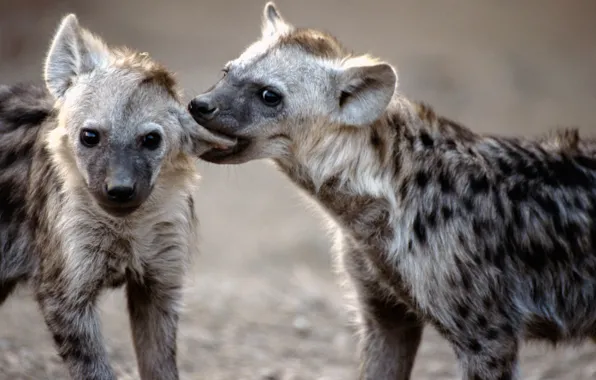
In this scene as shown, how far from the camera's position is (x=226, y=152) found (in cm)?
309

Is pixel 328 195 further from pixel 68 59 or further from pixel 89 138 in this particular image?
pixel 68 59

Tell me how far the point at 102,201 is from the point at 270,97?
54 cm

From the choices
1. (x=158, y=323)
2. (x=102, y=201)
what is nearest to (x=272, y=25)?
(x=102, y=201)

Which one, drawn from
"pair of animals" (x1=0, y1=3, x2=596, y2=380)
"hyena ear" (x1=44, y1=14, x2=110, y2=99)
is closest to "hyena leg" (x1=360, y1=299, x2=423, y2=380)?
"pair of animals" (x1=0, y1=3, x2=596, y2=380)

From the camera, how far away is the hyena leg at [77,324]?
3.03 m

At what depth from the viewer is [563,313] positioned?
3203mm

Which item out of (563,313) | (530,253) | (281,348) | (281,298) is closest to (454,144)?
(530,253)

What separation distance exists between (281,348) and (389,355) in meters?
1.16

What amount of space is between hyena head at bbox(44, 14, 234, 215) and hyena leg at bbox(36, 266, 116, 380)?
9.9 inches

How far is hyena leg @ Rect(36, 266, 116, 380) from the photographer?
3.03m

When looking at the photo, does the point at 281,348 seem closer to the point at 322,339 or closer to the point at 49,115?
the point at 322,339

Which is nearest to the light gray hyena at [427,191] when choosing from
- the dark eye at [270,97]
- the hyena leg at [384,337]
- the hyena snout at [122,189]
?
the dark eye at [270,97]

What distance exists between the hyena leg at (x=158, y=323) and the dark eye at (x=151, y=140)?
37 centimetres

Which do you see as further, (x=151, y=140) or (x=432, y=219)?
(x=432, y=219)
